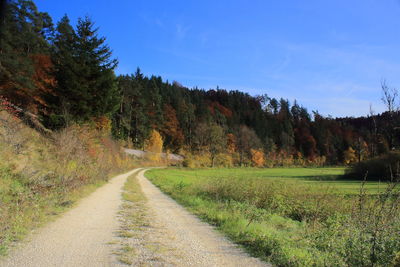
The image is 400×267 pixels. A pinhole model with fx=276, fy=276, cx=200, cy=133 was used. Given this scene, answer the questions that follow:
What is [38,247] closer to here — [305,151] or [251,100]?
[305,151]

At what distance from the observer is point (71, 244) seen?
6055 mm

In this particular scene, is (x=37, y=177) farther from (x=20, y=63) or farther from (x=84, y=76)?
(x=20, y=63)

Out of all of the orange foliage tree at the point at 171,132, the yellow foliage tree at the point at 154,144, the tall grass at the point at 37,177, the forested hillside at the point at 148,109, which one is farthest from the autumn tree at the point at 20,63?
the orange foliage tree at the point at 171,132

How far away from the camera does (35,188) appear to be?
→ 11.2 meters

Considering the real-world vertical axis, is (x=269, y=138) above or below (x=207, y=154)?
above

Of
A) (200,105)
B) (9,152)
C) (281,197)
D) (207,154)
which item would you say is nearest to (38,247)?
(9,152)

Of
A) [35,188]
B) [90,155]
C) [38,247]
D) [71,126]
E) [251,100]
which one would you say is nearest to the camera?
[38,247]

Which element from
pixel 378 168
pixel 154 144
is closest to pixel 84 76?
pixel 378 168

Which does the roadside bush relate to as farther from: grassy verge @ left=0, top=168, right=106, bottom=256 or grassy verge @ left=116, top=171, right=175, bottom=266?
grassy verge @ left=116, top=171, right=175, bottom=266

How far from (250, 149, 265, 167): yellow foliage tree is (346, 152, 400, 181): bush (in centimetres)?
5397

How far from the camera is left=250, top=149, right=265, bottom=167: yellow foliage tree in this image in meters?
100

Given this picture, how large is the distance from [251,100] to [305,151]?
47.0 m

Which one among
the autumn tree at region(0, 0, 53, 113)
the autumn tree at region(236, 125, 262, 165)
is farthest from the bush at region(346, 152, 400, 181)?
the autumn tree at region(236, 125, 262, 165)

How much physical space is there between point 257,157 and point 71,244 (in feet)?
325
